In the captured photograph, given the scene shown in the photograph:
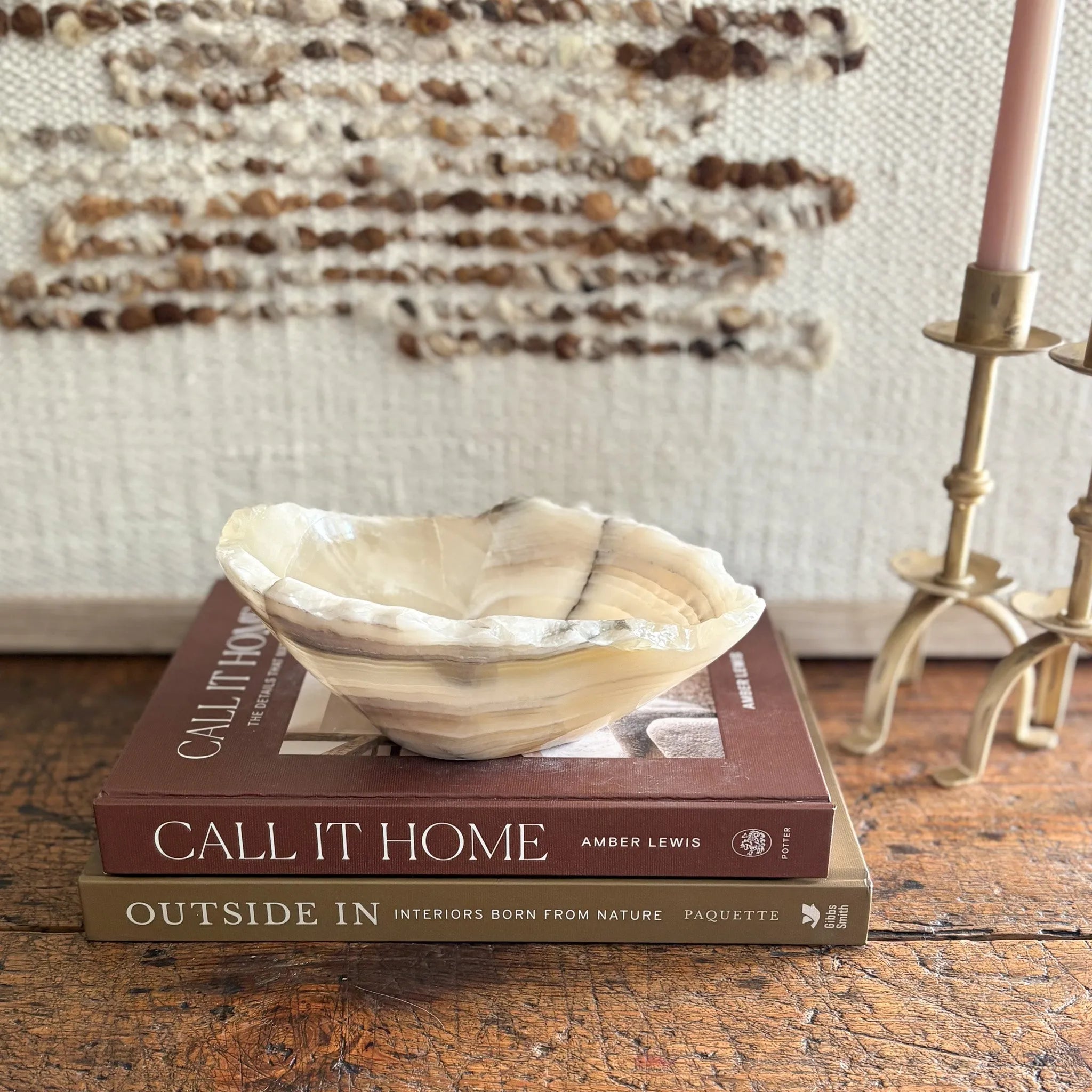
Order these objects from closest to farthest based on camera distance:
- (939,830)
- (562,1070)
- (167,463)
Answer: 1. (562,1070)
2. (939,830)
3. (167,463)

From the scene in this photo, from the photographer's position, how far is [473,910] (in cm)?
44

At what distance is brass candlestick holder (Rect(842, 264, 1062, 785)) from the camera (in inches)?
19.0

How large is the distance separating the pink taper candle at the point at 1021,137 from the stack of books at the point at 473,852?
217mm

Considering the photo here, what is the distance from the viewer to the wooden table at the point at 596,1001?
1.30ft

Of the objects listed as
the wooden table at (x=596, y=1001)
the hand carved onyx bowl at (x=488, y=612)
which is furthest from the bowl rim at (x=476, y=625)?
the wooden table at (x=596, y=1001)

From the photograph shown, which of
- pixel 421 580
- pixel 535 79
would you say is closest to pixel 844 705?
pixel 421 580

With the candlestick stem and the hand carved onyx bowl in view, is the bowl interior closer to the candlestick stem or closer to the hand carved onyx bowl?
the hand carved onyx bowl

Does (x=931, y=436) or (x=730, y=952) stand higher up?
(x=931, y=436)

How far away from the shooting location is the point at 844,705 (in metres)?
0.61

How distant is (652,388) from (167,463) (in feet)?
0.82

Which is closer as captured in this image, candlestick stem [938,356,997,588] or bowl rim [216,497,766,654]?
bowl rim [216,497,766,654]

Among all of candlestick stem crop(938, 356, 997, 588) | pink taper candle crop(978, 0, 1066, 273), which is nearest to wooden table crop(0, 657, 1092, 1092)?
candlestick stem crop(938, 356, 997, 588)

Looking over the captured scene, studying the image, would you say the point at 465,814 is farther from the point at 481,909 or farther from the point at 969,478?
the point at 969,478

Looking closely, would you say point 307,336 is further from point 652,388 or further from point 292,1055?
point 292,1055
